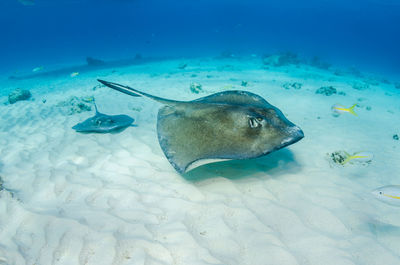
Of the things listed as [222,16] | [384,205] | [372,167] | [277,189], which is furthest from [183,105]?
[222,16]

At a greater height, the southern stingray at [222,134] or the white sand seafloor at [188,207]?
the southern stingray at [222,134]

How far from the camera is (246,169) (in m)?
3.58

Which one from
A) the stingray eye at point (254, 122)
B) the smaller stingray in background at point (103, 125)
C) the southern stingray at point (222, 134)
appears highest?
the stingray eye at point (254, 122)

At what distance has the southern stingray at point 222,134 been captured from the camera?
8.42 feet

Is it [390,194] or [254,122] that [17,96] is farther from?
[390,194]

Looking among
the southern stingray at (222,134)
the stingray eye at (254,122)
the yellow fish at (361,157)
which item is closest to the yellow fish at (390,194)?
the southern stingray at (222,134)

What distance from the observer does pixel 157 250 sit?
215 centimetres

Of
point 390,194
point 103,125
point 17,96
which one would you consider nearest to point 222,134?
point 390,194

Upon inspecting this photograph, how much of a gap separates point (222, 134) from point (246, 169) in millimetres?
1049

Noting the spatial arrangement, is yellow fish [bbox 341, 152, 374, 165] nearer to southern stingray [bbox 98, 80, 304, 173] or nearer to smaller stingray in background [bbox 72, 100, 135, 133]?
southern stingray [bbox 98, 80, 304, 173]

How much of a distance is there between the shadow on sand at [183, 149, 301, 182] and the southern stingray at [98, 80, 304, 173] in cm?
73

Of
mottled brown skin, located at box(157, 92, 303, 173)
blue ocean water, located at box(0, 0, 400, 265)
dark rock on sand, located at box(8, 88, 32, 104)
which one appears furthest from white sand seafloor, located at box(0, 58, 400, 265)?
dark rock on sand, located at box(8, 88, 32, 104)

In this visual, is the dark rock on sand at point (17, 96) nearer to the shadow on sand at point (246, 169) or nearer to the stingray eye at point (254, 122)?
the shadow on sand at point (246, 169)

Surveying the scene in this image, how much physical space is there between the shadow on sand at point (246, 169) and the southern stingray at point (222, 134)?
2.40ft
